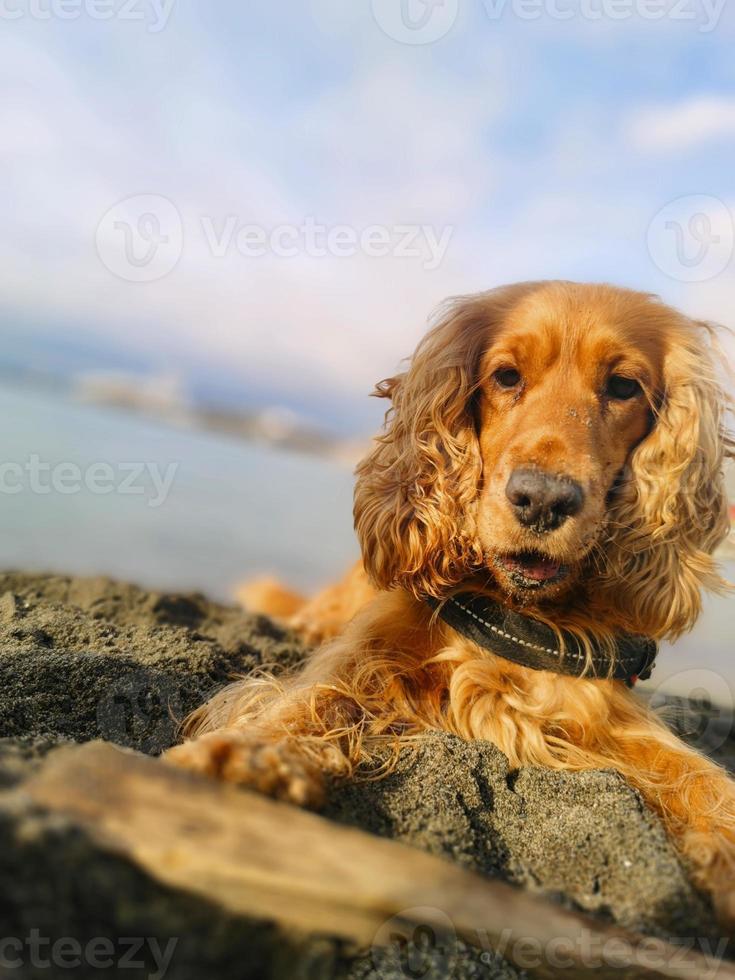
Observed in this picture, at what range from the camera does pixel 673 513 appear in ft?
7.26

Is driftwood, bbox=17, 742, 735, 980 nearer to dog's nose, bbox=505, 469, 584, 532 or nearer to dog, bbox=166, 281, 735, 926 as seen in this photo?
dog, bbox=166, 281, 735, 926

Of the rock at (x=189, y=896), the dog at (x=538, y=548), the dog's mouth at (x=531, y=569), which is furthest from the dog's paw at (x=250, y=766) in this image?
the dog's mouth at (x=531, y=569)

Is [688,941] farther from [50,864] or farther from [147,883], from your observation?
[50,864]

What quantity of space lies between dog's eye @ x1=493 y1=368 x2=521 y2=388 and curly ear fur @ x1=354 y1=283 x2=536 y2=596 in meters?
0.10

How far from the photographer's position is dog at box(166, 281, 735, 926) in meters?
1.93

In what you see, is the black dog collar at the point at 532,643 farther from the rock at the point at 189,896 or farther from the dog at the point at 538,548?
the rock at the point at 189,896

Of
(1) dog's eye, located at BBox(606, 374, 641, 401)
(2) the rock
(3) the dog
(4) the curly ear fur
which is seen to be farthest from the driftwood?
(1) dog's eye, located at BBox(606, 374, 641, 401)

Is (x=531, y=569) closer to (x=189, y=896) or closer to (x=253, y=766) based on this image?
(x=253, y=766)

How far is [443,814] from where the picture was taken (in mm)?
1581

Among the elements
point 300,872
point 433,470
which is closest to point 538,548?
point 433,470

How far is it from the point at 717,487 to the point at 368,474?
1141 millimetres

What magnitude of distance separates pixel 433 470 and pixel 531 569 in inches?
19.9

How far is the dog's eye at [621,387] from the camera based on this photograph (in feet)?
7.18

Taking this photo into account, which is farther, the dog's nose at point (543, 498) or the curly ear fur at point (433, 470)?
the curly ear fur at point (433, 470)
